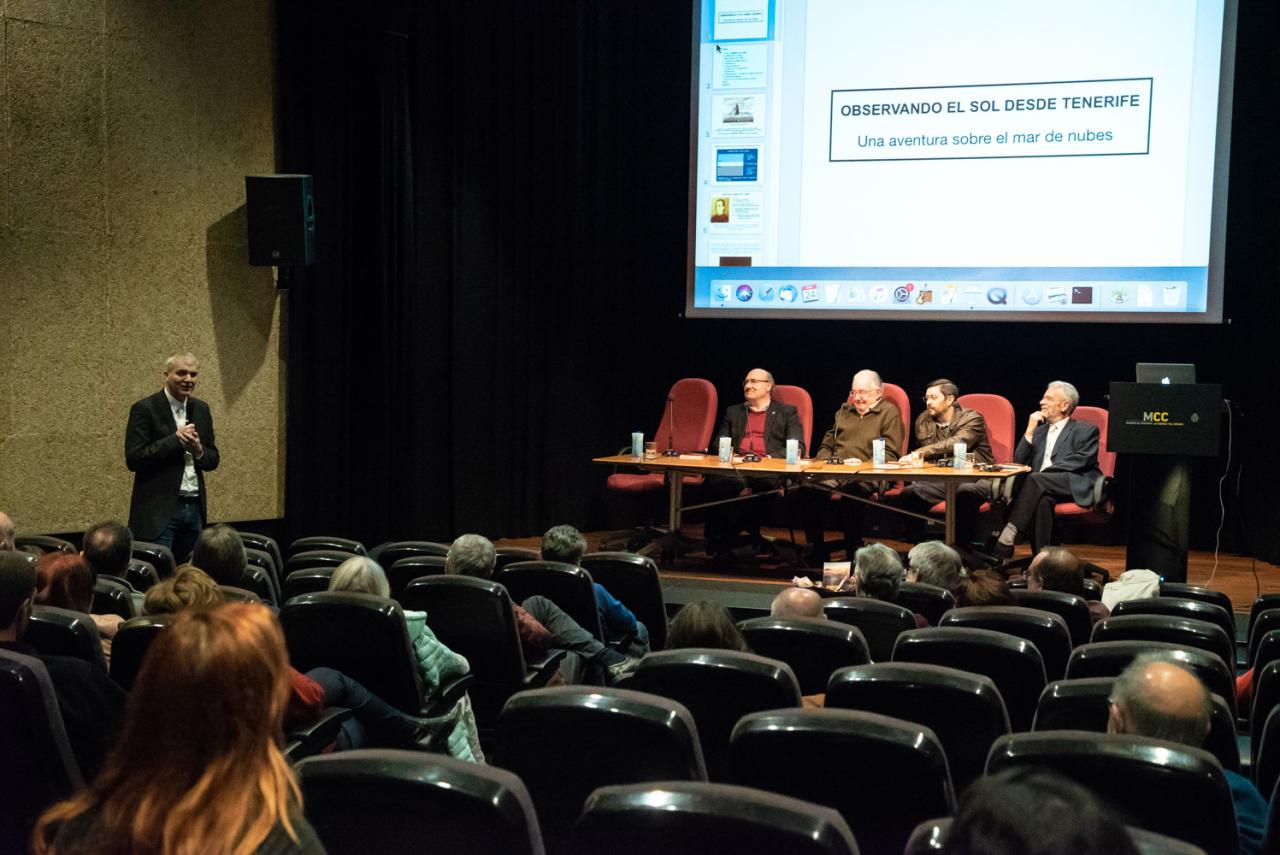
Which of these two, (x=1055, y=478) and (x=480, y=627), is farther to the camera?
(x=1055, y=478)

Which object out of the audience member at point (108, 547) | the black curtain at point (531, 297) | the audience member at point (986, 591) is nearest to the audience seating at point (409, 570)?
the audience member at point (108, 547)

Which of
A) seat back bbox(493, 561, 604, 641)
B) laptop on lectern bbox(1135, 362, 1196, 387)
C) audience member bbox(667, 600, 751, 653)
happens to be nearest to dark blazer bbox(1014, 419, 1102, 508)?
laptop on lectern bbox(1135, 362, 1196, 387)

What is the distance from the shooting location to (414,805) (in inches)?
62.9

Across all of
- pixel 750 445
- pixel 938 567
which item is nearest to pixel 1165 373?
pixel 938 567

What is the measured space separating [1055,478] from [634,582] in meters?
3.32

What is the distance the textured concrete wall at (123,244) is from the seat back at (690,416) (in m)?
2.54

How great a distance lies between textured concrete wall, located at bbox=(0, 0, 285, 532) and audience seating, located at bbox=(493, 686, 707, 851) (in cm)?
555

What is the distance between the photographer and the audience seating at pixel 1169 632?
3439mm

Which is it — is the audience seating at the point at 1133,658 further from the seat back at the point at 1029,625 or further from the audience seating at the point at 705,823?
the audience seating at the point at 705,823

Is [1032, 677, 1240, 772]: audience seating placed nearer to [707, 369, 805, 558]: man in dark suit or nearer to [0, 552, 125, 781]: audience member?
[0, 552, 125, 781]: audience member

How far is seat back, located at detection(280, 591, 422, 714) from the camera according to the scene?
3.09 m

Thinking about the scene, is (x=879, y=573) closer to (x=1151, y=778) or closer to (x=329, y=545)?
(x=1151, y=778)

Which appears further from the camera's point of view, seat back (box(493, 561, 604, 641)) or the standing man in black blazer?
the standing man in black blazer

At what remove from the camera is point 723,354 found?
9.27 metres
